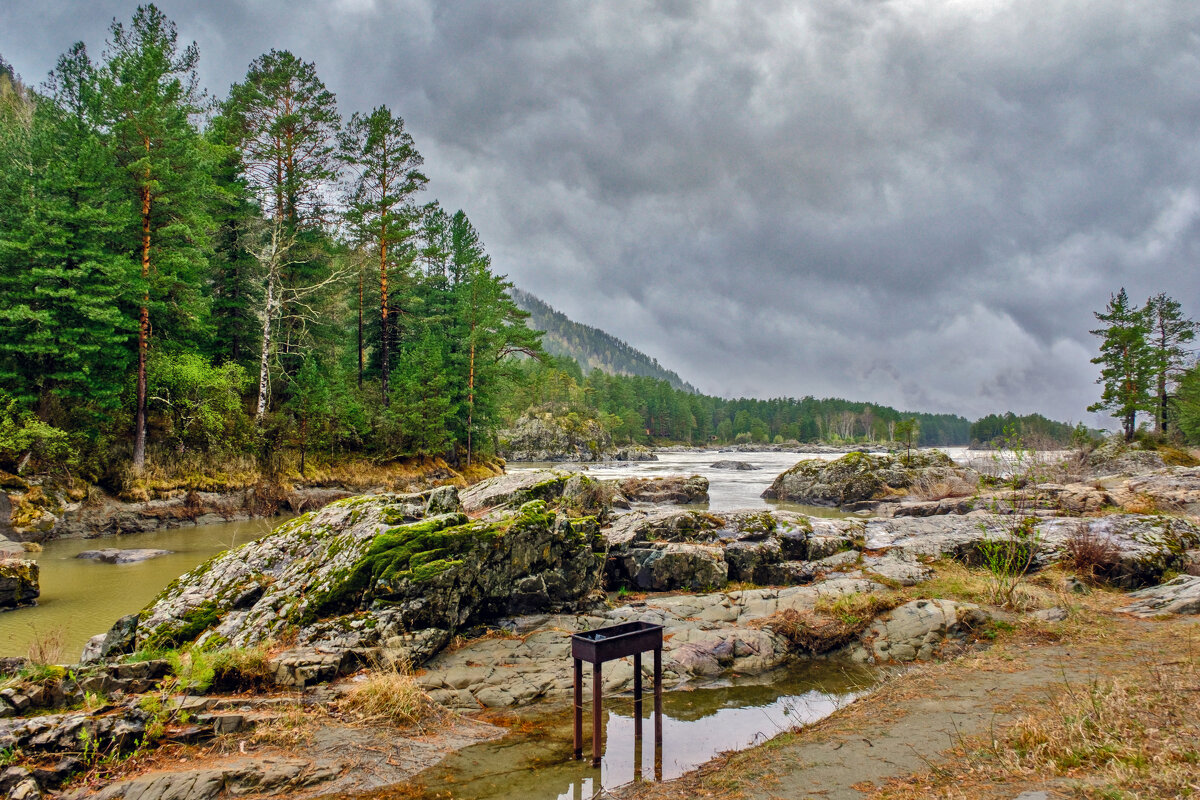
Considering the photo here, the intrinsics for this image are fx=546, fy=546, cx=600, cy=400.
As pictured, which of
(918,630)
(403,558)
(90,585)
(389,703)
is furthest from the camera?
(90,585)

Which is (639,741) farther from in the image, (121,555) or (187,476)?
(187,476)

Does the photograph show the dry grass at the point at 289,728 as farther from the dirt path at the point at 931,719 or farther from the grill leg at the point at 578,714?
the dirt path at the point at 931,719

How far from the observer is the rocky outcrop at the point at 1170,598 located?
992 centimetres

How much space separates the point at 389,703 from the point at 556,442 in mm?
88605

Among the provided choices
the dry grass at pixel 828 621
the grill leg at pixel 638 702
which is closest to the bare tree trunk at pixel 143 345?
the grill leg at pixel 638 702

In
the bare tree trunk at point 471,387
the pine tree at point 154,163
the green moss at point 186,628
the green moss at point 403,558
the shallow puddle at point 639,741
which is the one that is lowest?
the shallow puddle at point 639,741

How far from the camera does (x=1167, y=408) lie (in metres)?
52.2

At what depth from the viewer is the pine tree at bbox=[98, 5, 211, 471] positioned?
21500 mm

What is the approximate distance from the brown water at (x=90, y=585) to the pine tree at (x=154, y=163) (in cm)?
476

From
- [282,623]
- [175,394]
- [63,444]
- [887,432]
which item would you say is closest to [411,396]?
[175,394]

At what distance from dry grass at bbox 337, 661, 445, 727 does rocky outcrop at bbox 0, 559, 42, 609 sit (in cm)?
983

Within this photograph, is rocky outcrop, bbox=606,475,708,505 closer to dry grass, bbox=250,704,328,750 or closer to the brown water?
the brown water

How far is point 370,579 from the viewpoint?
331 inches

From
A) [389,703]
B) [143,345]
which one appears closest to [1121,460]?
[389,703]
